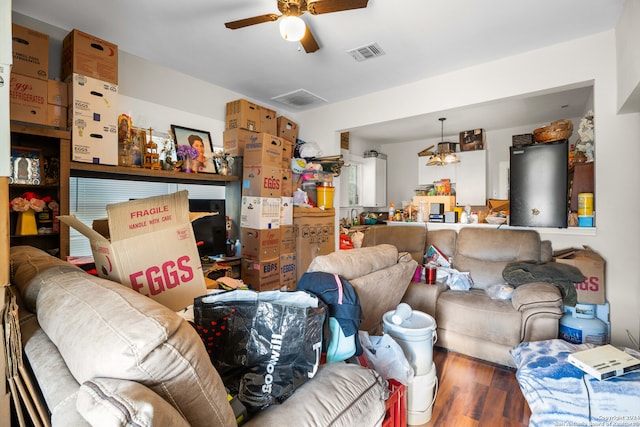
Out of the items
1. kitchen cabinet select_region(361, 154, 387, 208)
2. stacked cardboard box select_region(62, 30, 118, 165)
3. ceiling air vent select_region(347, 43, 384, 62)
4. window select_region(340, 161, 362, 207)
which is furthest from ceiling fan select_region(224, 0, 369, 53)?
kitchen cabinet select_region(361, 154, 387, 208)

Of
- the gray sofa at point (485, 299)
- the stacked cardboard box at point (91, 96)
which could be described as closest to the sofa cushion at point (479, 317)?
the gray sofa at point (485, 299)

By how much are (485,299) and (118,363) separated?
2.71 m

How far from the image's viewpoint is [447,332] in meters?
2.62

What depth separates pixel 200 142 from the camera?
331cm

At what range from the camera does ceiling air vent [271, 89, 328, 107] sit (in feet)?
12.1

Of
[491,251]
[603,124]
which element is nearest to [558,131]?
[603,124]

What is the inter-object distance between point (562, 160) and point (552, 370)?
203 cm

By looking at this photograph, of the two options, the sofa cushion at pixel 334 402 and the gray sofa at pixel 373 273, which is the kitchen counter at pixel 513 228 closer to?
the gray sofa at pixel 373 273

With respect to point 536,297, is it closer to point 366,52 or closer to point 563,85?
point 563,85

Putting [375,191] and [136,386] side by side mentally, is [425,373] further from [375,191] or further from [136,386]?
[375,191]

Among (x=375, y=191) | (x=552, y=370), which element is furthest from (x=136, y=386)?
(x=375, y=191)

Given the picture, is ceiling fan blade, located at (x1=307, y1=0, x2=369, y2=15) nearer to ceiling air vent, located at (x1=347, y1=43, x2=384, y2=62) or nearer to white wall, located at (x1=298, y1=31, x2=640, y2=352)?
ceiling air vent, located at (x1=347, y1=43, x2=384, y2=62)

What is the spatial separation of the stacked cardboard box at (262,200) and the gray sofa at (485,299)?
131 cm

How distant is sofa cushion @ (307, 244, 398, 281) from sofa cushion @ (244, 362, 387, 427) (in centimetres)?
48
